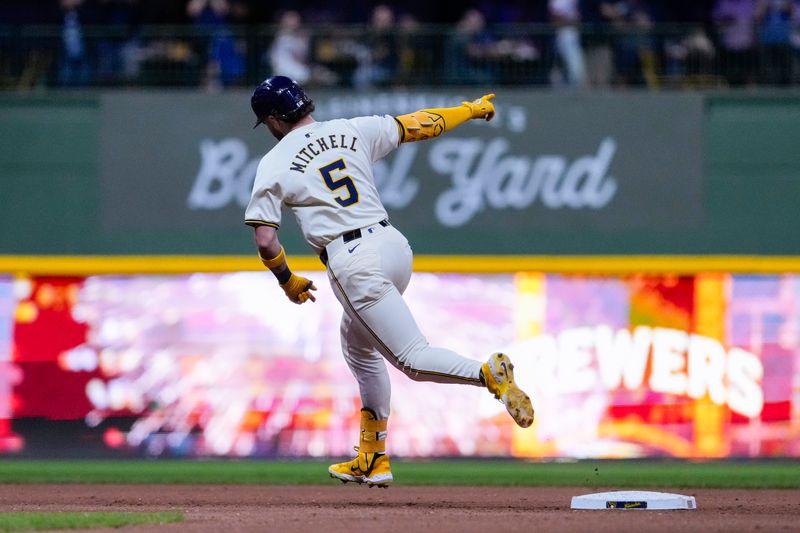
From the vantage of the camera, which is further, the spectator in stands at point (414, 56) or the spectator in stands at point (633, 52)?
the spectator in stands at point (414, 56)

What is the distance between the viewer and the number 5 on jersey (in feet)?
22.4

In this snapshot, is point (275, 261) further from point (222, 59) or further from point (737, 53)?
point (737, 53)

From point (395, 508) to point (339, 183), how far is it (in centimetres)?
186

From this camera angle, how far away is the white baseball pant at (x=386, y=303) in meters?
6.67

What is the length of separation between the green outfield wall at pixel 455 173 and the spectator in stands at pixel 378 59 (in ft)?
0.80

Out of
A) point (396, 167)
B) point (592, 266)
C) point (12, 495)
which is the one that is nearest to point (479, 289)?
point (592, 266)

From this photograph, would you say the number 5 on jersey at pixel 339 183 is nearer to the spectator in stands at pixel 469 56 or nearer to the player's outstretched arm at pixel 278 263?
the player's outstretched arm at pixel 278 263

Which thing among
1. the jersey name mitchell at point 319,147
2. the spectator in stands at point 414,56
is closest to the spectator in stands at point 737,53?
the spectator in stands at point 414,56

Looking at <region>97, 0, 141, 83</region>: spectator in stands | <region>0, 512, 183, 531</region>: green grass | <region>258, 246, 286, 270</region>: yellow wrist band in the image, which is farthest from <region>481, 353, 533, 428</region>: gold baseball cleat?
<region>97, 0, 141, 83</region>: spectator in stands

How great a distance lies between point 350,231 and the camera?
6797 millimetres

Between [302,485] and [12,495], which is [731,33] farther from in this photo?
[12,495]

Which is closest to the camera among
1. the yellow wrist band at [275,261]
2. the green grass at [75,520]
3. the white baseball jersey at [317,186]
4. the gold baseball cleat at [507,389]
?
the green grass at [75,520]

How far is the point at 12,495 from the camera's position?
863 cm

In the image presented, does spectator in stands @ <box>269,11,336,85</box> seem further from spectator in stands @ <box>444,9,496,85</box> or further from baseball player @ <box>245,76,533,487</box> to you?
baseball player @ <box>245,76,533,487</box>
